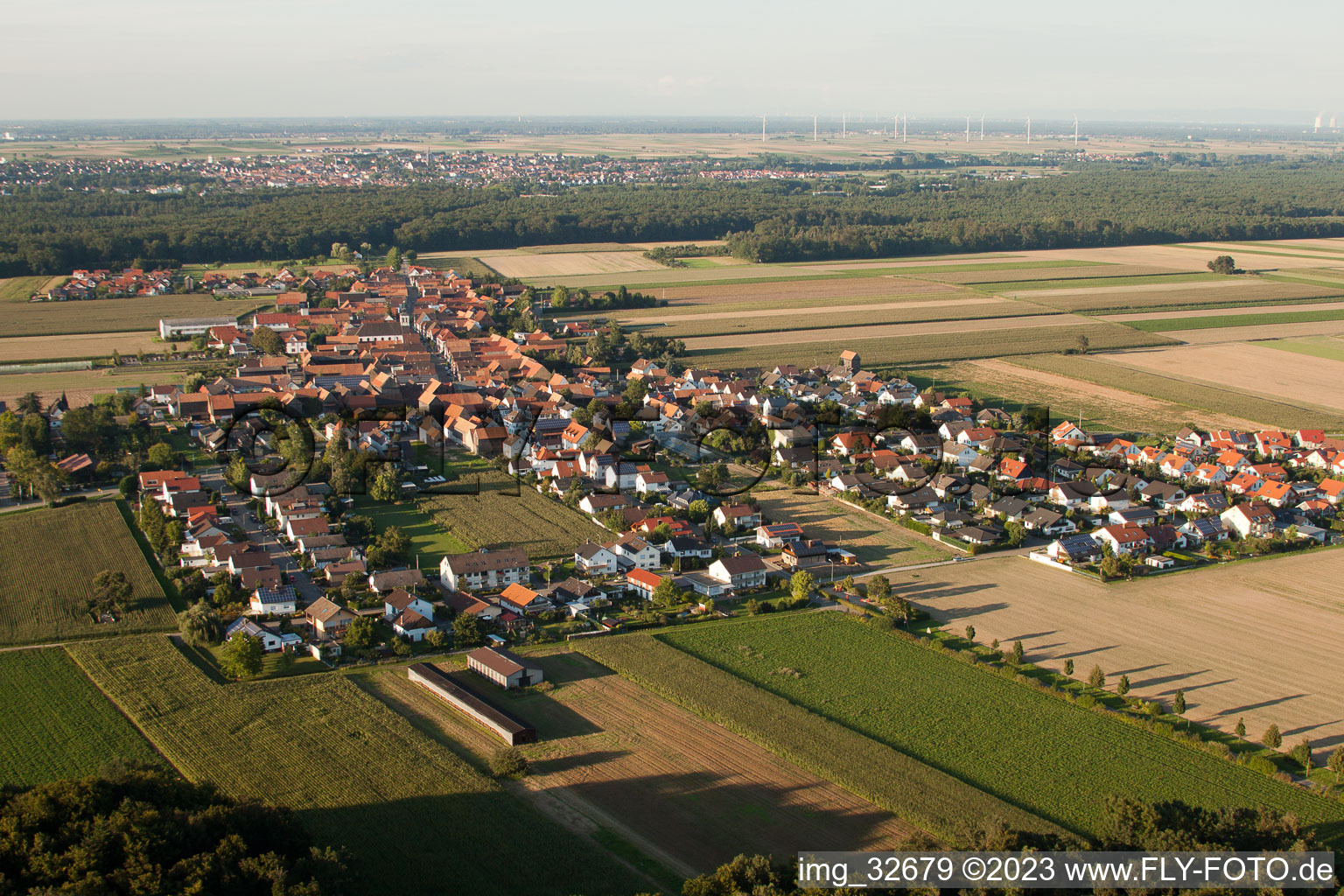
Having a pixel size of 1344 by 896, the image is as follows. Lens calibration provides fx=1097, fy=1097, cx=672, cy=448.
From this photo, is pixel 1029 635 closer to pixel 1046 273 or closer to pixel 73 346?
pixel 73 346

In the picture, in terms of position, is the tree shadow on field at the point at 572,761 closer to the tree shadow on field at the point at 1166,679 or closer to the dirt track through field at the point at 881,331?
the tree shadow on field at the point at 1166,679

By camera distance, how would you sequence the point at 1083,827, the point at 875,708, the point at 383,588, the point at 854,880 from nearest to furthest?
the point at 854,880
the point at 1083,827
the point at 875,708
the point at 383,588

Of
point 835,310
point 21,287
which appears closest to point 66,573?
point 835,310

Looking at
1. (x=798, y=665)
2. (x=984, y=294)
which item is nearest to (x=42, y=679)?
(x=798, y=665)

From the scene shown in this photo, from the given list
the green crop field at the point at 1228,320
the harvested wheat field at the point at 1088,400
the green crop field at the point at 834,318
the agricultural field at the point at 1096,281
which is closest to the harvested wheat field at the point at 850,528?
the harvested wheat field at the point at 1088,400

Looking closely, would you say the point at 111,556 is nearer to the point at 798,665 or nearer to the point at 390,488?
the point at 390,488

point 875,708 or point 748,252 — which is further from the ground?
point 748,252
